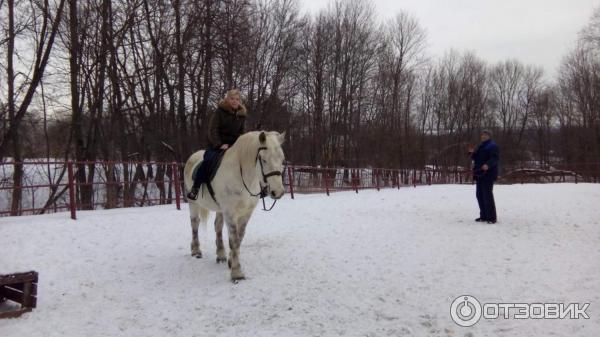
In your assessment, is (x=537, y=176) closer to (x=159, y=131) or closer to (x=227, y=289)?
(x=159, y=131)

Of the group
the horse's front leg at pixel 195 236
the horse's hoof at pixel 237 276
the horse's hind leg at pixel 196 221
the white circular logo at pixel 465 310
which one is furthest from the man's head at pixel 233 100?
the white circular logo at pixel 465 310

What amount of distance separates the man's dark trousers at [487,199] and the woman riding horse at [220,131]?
635 centimetres

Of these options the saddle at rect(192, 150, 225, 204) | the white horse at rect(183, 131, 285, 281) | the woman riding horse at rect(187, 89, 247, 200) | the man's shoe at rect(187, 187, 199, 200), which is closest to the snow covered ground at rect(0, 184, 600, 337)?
the white horse at rect(183, 131, 285, 281)

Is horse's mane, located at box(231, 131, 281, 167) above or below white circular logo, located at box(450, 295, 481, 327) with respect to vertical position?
above

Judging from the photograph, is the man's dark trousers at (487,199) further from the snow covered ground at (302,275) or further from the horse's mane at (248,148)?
the horse's mane at (248,148)

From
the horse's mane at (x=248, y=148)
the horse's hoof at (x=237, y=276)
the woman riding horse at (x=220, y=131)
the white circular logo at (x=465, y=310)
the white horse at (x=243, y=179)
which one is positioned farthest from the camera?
the woman riding horse at (x=220, y=131)

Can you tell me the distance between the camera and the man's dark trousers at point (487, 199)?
9438mm

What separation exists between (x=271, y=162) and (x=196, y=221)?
2714 millimetres

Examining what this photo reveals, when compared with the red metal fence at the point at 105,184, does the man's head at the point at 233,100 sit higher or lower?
higher

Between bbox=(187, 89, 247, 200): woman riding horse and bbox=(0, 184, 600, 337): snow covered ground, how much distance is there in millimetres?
1415

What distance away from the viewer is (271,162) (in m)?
4.89

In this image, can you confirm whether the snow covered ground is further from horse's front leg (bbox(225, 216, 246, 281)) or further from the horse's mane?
the horse's mane

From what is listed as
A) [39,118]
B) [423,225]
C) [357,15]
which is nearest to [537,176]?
[357,15]

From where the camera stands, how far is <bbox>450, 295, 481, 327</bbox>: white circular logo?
13.2 feet
